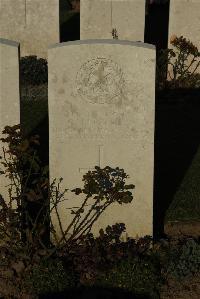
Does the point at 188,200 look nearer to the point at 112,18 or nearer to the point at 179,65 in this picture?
the point at 179,65

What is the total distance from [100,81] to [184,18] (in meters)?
7.00

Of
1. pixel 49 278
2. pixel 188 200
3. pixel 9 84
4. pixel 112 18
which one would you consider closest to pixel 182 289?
pixel 49 278

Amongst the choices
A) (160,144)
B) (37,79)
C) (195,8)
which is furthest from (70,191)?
(195,8)

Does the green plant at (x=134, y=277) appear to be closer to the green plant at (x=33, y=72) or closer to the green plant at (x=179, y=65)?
the green plant at (x=179, y=65)

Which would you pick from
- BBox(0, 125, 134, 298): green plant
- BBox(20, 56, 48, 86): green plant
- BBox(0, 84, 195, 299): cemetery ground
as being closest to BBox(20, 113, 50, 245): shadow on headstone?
BBox(0, 84, 195, 299): cemetery ground

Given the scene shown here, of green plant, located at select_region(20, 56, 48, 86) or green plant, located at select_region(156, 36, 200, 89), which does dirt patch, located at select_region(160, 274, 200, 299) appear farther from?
green plant, located at select_region(20, 56, 48, 86)

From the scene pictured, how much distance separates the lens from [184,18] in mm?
12227

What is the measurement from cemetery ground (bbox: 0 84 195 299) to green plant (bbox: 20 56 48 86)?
49.7 inches

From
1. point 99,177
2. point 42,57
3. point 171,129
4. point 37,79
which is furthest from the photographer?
point 42,57

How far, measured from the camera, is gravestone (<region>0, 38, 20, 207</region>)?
549cm

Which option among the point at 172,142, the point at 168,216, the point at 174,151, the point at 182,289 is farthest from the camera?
the point at 172,142

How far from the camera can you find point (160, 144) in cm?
873

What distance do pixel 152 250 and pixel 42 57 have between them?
818cm

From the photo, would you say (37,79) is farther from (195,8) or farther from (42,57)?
(195,8)
